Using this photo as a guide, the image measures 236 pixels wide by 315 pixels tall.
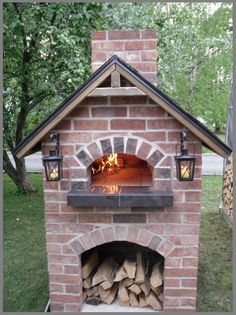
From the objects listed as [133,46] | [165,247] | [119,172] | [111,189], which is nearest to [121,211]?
[111,189]

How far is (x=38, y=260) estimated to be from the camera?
4953 mm

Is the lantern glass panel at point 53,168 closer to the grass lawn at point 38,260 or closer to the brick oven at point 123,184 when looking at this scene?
the brick oven at point 123,184

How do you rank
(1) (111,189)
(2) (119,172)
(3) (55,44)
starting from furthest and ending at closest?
(3) (55,44), (2) (119,172), (1) (111,189)

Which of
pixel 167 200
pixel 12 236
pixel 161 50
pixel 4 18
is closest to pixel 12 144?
pixel 12 236

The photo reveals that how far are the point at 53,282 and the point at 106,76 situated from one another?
2.35 metres

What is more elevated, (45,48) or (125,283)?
(45,48)

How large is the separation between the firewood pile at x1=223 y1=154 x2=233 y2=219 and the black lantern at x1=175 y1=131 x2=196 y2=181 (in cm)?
370

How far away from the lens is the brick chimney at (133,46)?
11.6 feet

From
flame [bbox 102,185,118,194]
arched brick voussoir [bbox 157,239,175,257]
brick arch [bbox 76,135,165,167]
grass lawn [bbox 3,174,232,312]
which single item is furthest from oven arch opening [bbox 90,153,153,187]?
grass lawn [bbox 3,174,232,312]

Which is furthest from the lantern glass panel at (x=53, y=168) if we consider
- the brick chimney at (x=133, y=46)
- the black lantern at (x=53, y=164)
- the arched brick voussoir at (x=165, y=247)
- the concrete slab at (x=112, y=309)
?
the concrete slab at (x=112, y=309)

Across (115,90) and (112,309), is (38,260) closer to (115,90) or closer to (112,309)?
(112,309)

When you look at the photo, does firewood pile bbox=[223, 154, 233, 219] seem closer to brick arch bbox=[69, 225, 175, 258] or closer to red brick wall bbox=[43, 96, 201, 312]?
red brick wall bbox=[43, 96, 201, 312]

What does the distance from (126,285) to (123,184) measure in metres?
1.21

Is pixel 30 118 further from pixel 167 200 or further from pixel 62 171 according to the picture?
pixel 167 200
